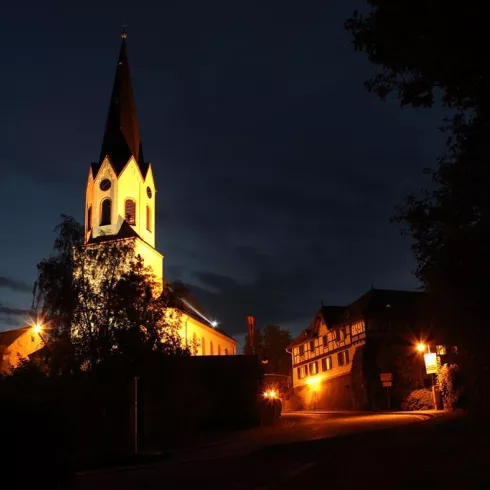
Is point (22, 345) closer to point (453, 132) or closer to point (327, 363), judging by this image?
point (327, 363)

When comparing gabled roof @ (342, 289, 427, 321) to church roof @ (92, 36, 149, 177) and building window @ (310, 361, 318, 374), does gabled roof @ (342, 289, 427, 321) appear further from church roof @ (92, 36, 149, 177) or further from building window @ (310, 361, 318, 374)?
church roof @ (92, 36, 149, 177)

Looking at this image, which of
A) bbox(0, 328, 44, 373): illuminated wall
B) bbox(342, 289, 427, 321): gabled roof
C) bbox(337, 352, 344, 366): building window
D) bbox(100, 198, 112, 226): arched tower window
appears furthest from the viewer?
bbox(337, 352, 344, 366): building window

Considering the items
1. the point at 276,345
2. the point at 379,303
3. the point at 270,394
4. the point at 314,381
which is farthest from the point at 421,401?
the point at 276,345

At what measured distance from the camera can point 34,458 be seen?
8.41 meters

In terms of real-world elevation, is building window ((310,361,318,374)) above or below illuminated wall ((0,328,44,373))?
below

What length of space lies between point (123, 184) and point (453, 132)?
4376 cm

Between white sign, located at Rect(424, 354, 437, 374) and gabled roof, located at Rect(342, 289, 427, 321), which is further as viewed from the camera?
gabled roof, located at Rect(342, 289, 427, 321)

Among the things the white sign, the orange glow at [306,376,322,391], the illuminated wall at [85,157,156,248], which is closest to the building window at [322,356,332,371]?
the orange glow at [306,376,322,391]

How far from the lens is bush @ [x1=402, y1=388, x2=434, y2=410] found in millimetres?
46344

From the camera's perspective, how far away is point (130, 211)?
2098 inches

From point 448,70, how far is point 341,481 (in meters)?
7.76

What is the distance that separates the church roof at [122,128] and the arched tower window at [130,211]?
266 centimetres

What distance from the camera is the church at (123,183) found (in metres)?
52.6

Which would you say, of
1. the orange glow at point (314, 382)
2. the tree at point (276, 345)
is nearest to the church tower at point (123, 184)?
the orange glow at point (314, 382)
